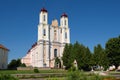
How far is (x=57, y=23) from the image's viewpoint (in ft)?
300

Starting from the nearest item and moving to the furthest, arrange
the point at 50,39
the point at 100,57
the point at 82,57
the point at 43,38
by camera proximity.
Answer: the point at 82,57 < the point at 100,57 < the point at 43,38 < the point at 50,39

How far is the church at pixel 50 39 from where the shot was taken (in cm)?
8244

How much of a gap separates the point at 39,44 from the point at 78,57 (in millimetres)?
24588

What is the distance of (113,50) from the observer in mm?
59031

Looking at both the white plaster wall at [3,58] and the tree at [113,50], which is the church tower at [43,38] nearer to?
the white plaster wall at [3,58]

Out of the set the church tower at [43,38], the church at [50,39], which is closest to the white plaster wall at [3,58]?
the church at [50,39]

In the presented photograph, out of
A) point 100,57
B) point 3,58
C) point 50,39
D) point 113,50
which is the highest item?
point 50,39

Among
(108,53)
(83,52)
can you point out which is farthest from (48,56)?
(108,53)

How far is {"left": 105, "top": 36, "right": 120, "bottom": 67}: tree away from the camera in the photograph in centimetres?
5831

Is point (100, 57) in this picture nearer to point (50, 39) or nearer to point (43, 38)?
point (43, 38)

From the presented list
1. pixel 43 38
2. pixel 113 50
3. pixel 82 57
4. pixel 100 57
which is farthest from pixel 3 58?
pixel 113 50

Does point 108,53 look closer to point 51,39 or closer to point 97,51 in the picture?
point 97,51

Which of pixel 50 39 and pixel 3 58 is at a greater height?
pixel 50 39

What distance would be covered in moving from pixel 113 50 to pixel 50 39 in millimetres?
31424
